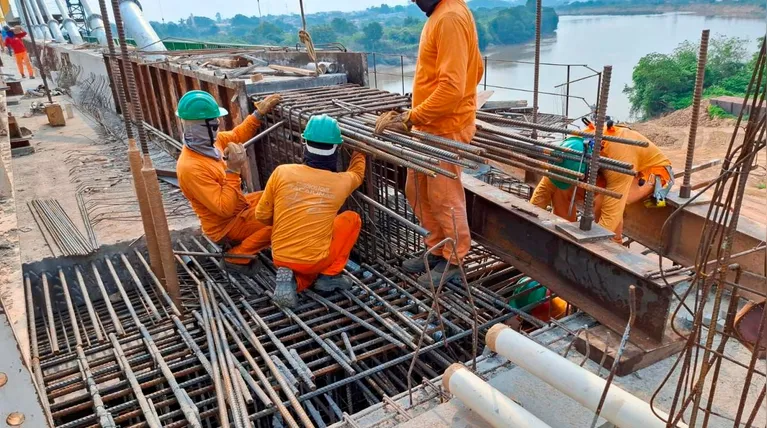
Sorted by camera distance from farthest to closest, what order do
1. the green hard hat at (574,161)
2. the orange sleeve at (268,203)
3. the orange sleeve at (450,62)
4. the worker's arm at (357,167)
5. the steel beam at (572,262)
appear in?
the worker's arm at (357,167)
the orange sleeve at (268,203)
the green hard hat at (574,161)
the orange sleeve at (450,62)
the steel beam at (572,262)

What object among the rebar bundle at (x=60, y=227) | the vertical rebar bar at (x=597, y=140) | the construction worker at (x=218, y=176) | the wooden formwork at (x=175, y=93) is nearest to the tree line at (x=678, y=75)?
the wooden formwork at (x=175, y=93)

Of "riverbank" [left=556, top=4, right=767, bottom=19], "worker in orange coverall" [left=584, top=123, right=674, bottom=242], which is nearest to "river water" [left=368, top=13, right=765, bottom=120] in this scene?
"riverbank" [left=556, top=4, right=767, bottom=19]

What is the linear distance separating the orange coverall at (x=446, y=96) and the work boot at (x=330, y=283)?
869 mm

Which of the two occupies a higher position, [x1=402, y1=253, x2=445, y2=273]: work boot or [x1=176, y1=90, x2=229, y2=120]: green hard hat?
[x1=176, y1=90, x2=229, y2=120]: green hard hat

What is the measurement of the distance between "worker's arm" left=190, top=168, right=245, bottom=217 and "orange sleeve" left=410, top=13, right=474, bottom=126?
2.08m

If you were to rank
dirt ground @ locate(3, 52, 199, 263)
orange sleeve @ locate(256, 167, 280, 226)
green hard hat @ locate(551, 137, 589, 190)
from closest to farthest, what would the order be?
1. green hard hat @ locate(551, 137, 589, 190)
2. orange sleeve @ locate(256, 167, 280, 226)
3. dirt ground @ locate(3, 52, 199, 263)

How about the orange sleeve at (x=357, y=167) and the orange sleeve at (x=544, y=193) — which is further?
the orange sleeve at (x=544, y=193)

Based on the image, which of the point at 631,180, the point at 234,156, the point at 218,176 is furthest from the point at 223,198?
the point at 631,180

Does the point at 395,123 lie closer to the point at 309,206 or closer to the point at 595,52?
the point at 309,206

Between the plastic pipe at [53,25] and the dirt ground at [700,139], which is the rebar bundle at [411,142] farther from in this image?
the plastic pipe at [53,25]

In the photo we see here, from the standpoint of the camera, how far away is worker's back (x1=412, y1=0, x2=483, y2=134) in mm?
4098

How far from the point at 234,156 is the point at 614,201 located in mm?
3452

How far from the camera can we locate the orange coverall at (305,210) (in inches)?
181

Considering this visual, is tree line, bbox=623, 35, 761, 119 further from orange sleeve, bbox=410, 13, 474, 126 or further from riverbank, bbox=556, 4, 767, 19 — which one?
orange sleeve, bbox=410, 13, 474, 126
